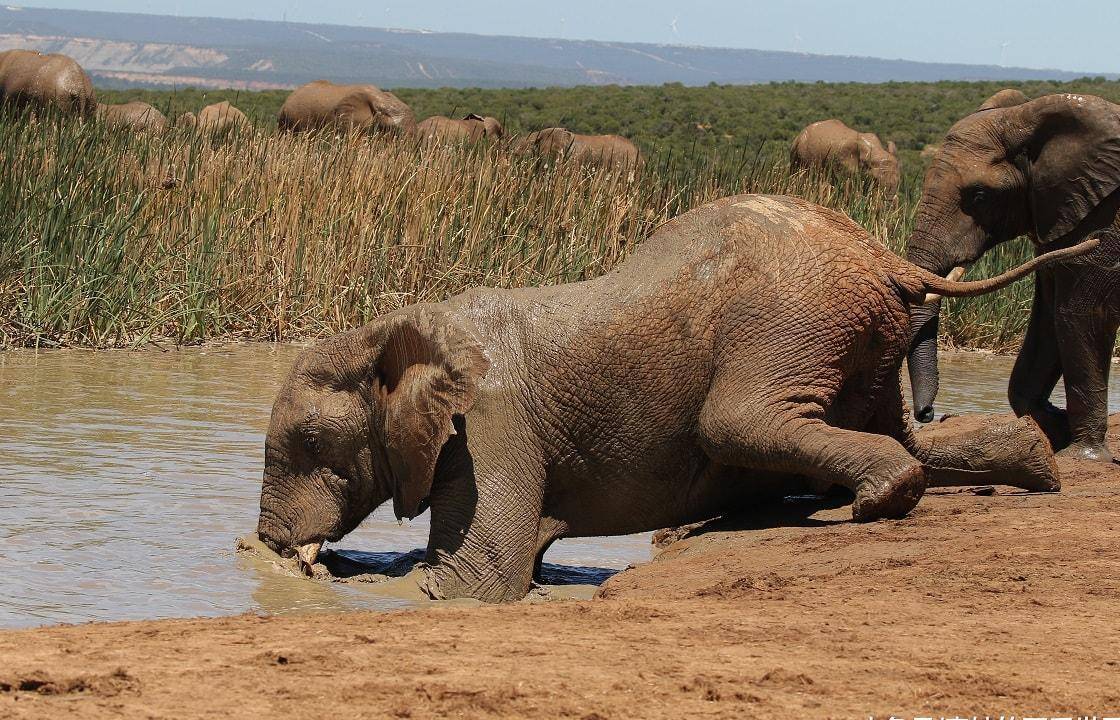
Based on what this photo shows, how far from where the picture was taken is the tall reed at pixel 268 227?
1212 centimetres

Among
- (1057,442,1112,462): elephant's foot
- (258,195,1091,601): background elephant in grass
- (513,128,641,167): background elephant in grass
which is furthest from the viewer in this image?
(513,128,641,167): background elephant in grass

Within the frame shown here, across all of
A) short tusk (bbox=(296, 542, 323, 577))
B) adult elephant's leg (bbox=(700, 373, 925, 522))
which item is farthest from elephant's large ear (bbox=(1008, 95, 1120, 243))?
short tusk (bbox=(296, 542, 323, 577))

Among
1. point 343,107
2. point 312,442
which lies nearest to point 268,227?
point 312,442

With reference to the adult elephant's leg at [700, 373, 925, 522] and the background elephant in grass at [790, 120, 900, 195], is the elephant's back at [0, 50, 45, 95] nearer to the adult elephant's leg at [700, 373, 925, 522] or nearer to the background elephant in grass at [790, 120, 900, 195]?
the background elephant in grass at [790, 120, 900, 195]

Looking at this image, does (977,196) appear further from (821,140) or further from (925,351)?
(821,140)

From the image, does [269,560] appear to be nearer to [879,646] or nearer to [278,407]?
[278,407]

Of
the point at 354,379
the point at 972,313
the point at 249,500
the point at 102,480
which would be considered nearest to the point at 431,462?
the point at 354,379

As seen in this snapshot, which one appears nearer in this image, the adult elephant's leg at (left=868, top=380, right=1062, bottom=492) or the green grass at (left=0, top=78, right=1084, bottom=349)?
the adult elephant's leg at (left=868, top=380, right=1062, bottom=492)

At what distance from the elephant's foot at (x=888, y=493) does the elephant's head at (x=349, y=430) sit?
143 centimetres

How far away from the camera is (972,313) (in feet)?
52.3

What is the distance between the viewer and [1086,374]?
8.86 m

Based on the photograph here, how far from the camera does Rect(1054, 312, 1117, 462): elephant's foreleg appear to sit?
28.8ft

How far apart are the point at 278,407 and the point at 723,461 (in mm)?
1683

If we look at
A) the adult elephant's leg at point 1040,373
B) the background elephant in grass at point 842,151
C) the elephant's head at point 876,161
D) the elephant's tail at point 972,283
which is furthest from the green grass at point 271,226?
the background elephant in grass at point 842,151
